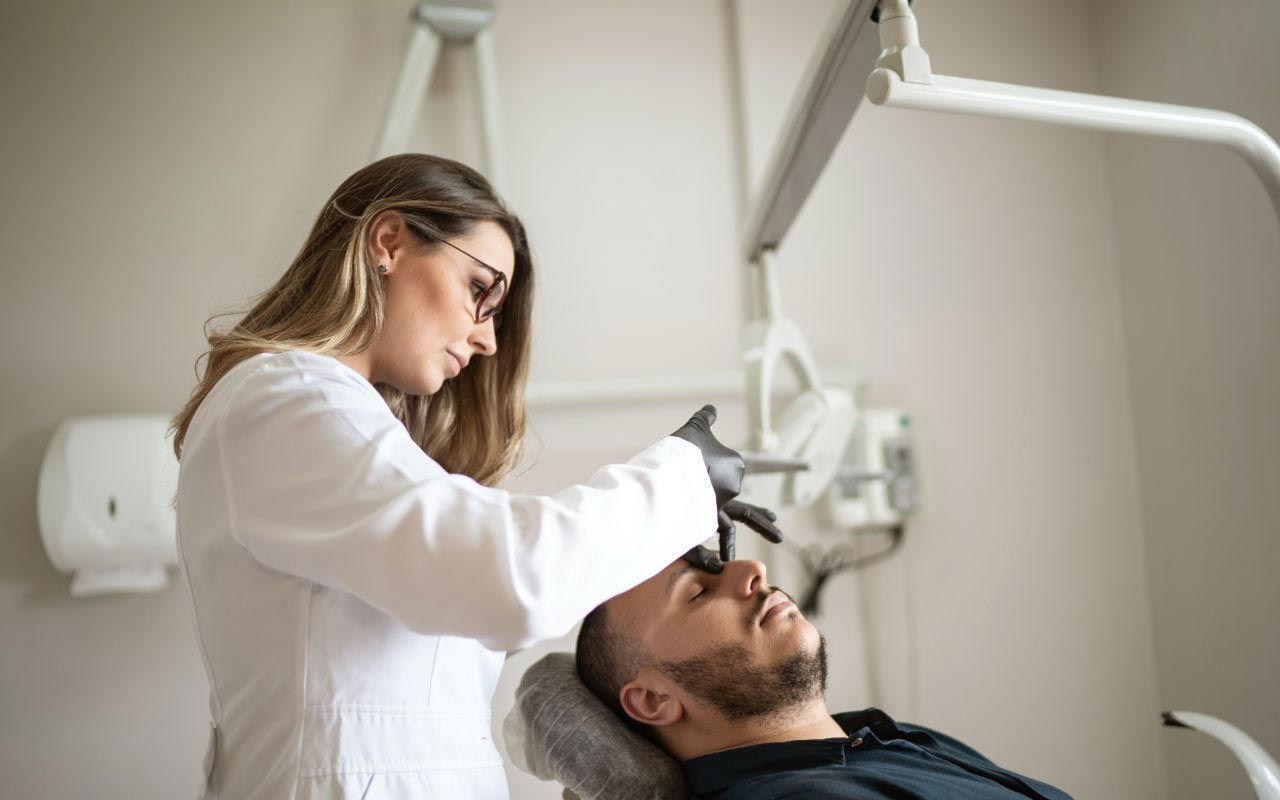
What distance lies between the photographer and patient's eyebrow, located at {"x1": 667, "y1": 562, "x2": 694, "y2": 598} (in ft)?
Result: 4.46

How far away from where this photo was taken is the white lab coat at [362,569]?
32.6 inches

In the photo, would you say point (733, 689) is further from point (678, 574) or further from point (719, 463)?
point (719, 463)

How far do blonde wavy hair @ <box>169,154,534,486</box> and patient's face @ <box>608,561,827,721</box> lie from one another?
0.30 metres

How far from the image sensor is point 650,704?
1.31 metres

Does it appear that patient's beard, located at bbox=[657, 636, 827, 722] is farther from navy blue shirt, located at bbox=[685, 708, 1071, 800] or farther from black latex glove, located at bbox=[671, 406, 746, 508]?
black latex glove, located at bbox=[671, 406, 746, 508]

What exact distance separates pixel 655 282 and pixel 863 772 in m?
1.29

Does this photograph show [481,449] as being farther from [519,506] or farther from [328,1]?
[328,1]

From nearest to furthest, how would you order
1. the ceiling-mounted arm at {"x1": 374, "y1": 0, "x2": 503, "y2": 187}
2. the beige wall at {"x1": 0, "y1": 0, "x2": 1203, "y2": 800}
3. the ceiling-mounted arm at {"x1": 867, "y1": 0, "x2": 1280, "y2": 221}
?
the ceiling-mounted arm at {"x1": 867, "y1": 0, "x2": 1280, "y2": 221} → the beige wall at {"x1": 0, "y1": 0, "x2": 1203, "y2": 800} → the ceiling-mounted arm at {"x1": 374, "y1": 0, "x2": 503, "y2": 187}

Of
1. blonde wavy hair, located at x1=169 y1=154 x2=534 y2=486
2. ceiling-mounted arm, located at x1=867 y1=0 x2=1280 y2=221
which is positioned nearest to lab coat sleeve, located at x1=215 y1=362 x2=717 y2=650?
blonde wavy hair, located at x1=169 y1=154 x2=534 y2=486

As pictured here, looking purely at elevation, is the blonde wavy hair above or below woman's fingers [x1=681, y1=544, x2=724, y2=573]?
above

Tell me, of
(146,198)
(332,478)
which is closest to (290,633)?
(332,478)

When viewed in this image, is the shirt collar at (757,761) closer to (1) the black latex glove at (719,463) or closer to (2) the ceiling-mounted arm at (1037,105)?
(1) the black latex glove at (719,463)


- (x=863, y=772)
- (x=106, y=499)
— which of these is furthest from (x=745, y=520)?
(x=106, y=499)

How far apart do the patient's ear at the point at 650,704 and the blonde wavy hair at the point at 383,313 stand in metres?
0.36
